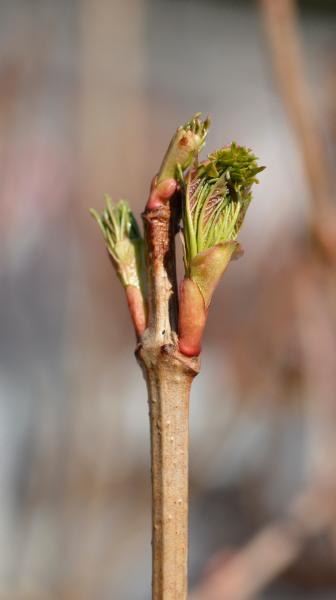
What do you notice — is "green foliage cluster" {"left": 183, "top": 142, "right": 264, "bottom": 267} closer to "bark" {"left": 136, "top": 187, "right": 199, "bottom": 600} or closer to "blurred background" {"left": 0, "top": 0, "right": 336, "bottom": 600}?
"bark" {"left": 136, "top": 187, "right": 199, "bottom": 600}

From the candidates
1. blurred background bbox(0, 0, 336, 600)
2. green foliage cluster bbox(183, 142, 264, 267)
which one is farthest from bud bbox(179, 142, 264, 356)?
blurred background bbox(0, 0, 336, 600)

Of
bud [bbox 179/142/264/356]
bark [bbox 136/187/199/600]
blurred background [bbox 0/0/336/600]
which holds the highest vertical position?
blurred background [bbox 0/0/336/600]

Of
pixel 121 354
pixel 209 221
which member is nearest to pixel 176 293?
pixel 209 221

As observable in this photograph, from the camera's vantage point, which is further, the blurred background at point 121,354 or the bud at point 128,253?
the blurred background at point 121,354

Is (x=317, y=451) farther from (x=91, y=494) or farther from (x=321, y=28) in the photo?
(x=321, y=28)

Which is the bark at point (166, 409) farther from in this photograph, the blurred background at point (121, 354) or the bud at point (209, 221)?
the blurred background at point (121, 354)

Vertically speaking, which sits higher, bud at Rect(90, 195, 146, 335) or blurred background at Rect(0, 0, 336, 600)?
blurred background at Rect(0, 0, 336, 600)

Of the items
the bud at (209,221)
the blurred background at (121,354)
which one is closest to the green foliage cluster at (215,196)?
the bud at (209,221)

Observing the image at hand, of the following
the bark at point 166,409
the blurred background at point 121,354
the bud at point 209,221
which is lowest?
the bark at point 166,409
